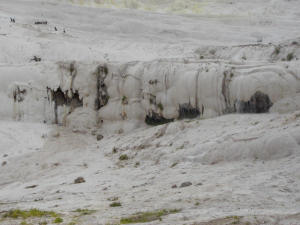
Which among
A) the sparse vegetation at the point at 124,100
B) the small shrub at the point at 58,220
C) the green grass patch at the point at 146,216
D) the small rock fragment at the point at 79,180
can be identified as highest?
the sparse vegetation at the point at 124,100

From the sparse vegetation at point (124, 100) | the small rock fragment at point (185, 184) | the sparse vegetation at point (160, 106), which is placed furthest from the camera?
the sparse vegetation at point (124, 100)

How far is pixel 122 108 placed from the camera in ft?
81.7

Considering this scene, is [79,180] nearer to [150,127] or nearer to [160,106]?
[150,127]

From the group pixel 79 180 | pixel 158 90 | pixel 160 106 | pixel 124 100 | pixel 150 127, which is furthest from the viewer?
pixel 124 100

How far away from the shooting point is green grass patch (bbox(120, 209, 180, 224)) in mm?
9961

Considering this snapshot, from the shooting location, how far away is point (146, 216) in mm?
10242

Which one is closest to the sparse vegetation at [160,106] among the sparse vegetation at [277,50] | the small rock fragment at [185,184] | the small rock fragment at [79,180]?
the small rock fragment at [79,180]

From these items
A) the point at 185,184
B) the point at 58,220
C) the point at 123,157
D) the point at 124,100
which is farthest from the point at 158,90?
the point at 58,220

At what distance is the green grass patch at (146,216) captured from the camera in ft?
32.7

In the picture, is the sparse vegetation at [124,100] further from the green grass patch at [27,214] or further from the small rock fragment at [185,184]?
the green grass patch at [27,214]

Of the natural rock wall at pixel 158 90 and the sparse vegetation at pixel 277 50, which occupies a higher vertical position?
the sparse vegetation at pixel 277 50

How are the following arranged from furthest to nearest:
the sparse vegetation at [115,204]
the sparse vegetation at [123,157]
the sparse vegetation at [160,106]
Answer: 1. the sparse vegetation at [160,106]
2. the sparse vegetation at [123,157]
3. the sparse vegetation at [115,204]

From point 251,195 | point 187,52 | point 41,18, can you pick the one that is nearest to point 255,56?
point 187,52

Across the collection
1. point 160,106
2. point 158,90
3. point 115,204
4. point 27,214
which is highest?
point 158,90
